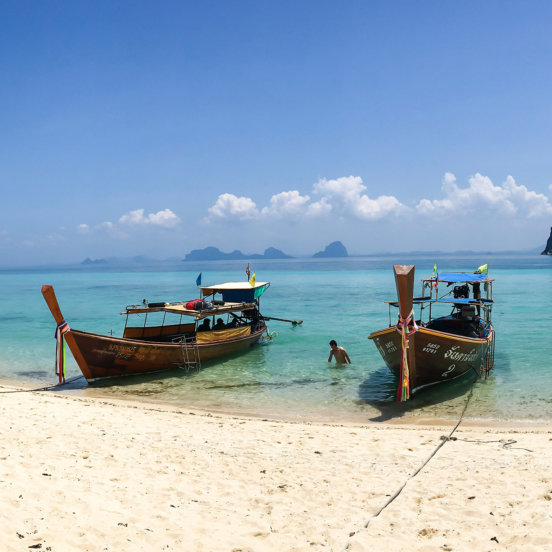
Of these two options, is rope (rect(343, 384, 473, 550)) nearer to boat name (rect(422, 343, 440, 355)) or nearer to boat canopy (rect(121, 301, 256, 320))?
boat name (rect(422, 343, 440, 355))

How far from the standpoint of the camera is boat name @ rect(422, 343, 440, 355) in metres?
12.9

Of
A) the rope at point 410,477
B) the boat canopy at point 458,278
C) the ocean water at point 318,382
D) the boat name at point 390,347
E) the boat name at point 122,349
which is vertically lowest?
the ocean water at point 318,382

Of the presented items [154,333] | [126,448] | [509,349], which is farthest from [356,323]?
[126,448]

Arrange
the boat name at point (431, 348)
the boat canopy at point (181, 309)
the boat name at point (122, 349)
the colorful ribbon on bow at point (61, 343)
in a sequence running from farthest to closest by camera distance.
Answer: the boat canopy at point (181, 309), the boat name at point (122, 349), the colorful ribbon on bow at point (61, 343), the boat name at point (431, 348)

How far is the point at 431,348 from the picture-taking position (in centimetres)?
1297

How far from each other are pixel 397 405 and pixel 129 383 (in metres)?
9.18

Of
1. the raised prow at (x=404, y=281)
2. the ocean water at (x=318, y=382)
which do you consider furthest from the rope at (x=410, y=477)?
the raised prow at (x=404, y=281)

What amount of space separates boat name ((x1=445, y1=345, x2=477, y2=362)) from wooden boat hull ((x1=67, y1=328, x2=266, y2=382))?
950 cm

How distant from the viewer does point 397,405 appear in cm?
1310

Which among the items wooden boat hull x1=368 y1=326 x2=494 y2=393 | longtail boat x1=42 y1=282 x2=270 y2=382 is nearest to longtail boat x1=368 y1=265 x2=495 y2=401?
wooden boat hull x1=368 y1=326 x2=494 y2=393

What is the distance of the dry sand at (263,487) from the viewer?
5242 mm

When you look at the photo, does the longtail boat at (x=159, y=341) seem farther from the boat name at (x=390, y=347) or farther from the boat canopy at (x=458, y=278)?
the boat canopy at (x=458, y=278)

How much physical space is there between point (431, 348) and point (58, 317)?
11.4 meters

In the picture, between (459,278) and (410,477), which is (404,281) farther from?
(459,278)
